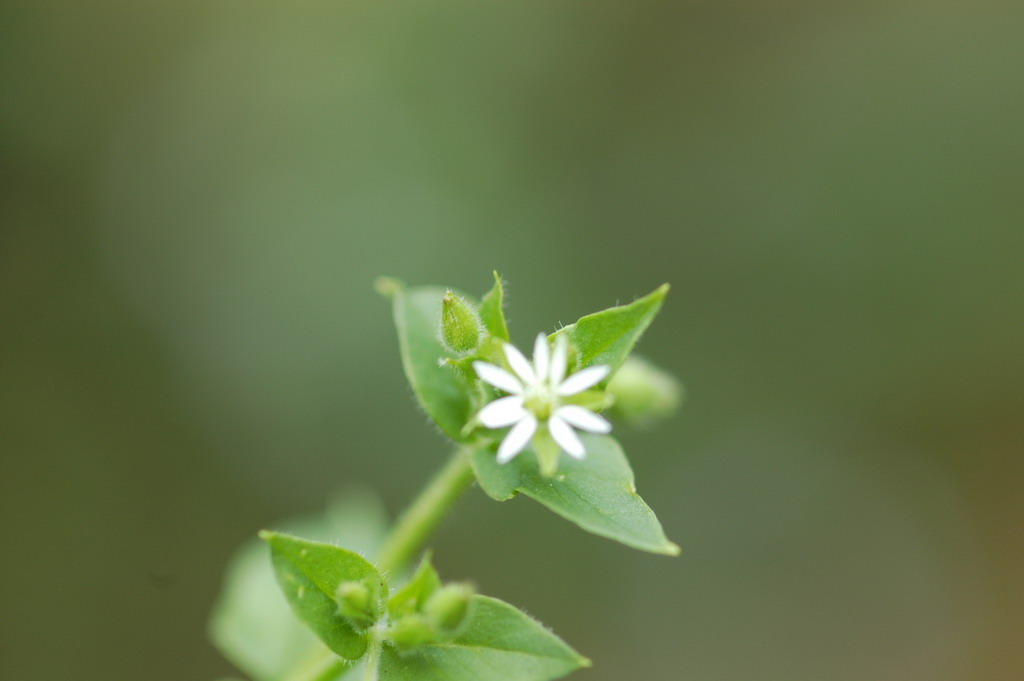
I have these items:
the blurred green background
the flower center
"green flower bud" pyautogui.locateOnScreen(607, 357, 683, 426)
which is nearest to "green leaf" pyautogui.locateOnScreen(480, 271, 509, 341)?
the flower center

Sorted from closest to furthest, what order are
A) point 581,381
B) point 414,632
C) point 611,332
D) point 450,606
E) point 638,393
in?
1. point 450,606
2. point 414,632
3. point 581,381
4. point 611,332
5. point 638,393

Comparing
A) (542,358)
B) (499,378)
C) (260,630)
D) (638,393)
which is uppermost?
(638,393)

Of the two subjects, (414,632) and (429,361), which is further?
(429,361)

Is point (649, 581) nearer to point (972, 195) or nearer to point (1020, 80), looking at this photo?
point (972, 195)

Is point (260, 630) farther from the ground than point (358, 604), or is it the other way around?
point (358, 604)

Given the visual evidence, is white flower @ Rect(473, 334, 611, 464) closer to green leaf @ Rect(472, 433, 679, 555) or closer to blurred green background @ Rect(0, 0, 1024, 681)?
green leaf @ Rect(472, 433, 679, 555)

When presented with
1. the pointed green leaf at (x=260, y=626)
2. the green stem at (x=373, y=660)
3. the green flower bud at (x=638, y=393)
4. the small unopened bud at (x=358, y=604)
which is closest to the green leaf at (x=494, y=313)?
the green flower bud at (x=638, y=393)

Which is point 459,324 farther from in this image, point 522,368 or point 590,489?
point 590,489

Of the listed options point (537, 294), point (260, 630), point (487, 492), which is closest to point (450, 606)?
point (487, 492)
